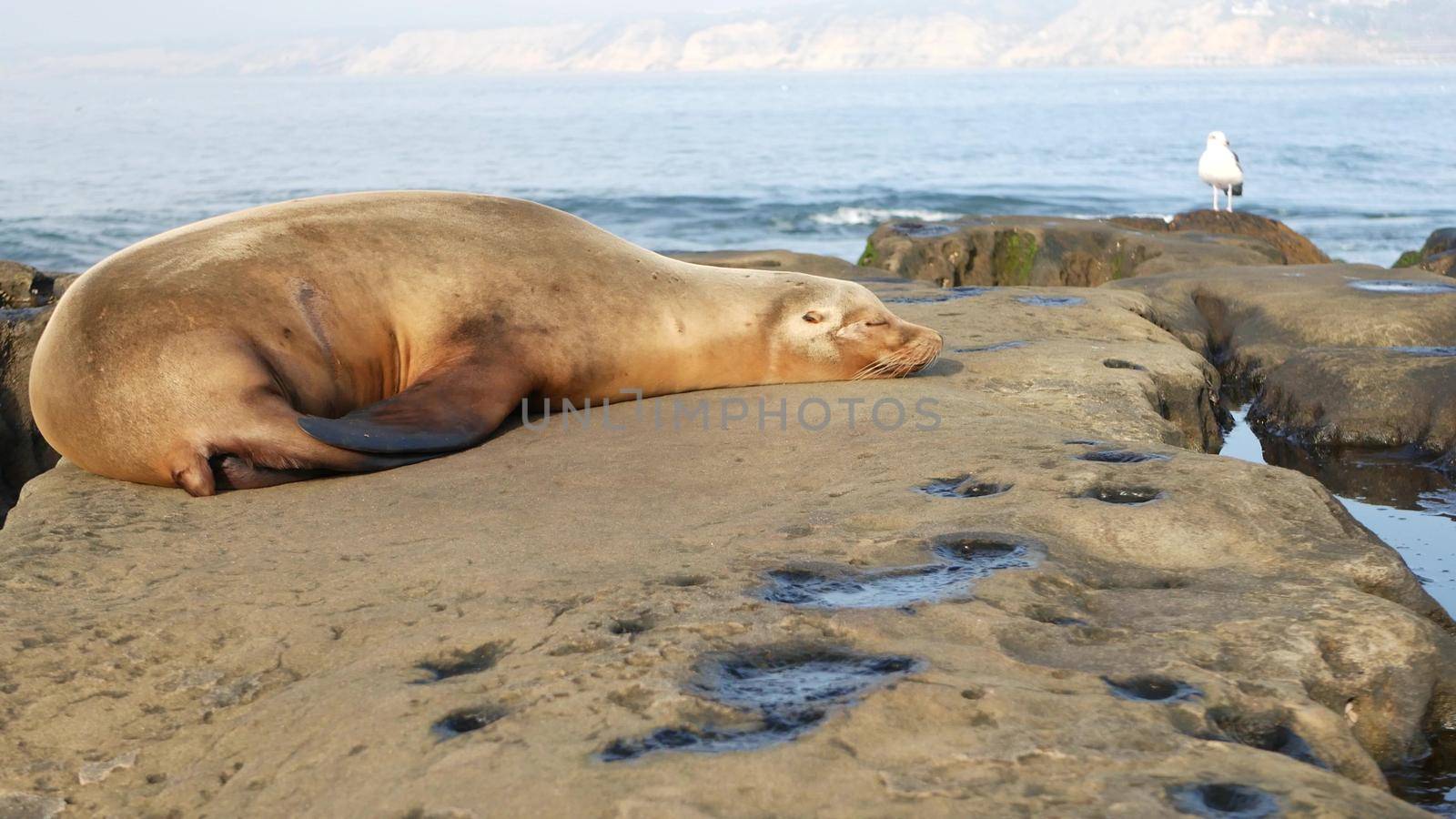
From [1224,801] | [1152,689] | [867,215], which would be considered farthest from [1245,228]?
[1224,801]

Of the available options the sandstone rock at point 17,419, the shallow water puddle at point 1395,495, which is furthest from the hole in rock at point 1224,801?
the sandstone rock at point 17,419

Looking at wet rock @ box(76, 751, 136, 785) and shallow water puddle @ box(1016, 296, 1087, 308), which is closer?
wet rock @ box(76, 751, 136, 785)

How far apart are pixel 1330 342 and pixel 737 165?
28702 millimetres

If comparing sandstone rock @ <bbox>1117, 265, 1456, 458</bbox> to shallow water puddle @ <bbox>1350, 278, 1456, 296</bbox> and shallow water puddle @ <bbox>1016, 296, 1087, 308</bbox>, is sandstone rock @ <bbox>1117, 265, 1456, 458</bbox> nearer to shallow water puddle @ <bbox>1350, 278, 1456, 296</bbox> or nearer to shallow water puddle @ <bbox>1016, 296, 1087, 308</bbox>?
shallow water puddle @ <bbox>1350, 278, 1456, 296</bbox>

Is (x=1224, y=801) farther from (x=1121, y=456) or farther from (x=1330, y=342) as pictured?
(x=1330, y=342)

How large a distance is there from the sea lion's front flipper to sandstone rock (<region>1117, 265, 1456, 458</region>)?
3.76m

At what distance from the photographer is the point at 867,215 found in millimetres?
25719

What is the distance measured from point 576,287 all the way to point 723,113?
203ft

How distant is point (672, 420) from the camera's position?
461cm

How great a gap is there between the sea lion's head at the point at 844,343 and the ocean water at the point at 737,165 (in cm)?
1499

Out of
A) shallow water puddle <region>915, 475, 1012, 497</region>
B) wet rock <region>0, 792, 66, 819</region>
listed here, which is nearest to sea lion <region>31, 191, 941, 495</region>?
shallow water puddle <region>915, 475, 1012, 497</region>

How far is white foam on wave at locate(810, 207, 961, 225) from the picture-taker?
25078 millimetres

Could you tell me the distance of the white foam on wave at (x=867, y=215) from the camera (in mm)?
25078

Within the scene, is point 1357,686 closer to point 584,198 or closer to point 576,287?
point 576,287
